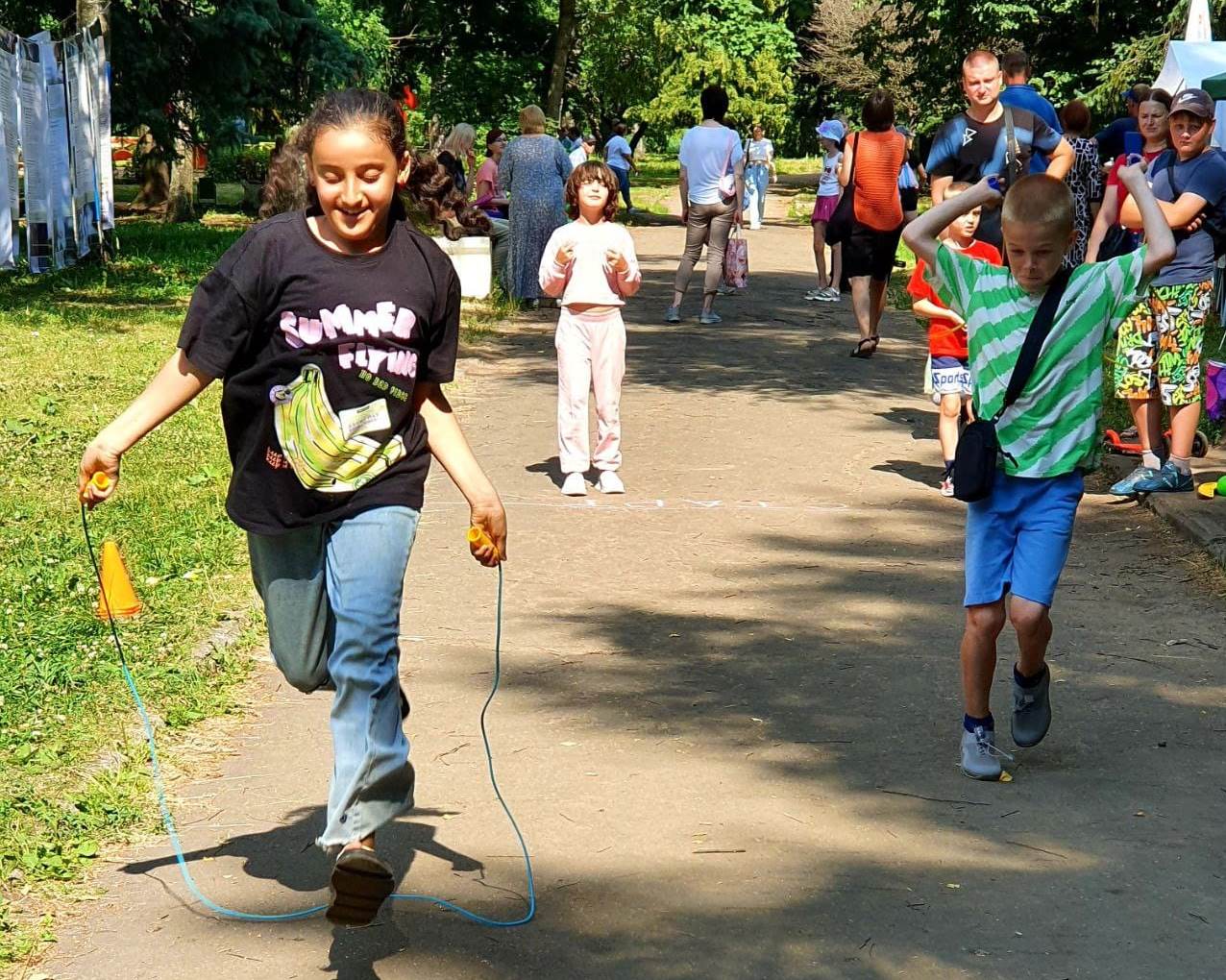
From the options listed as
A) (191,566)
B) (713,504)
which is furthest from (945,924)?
(713,504)

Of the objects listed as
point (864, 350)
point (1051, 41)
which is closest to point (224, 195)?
point (1051, 41)

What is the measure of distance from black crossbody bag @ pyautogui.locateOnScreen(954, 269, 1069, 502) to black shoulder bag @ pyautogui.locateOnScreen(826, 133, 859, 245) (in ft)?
27.0

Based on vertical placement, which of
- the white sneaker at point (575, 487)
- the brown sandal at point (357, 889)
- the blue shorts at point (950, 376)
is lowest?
the white sneaker at point (575, 487)

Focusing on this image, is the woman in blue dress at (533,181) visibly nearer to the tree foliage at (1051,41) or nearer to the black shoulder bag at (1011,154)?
the black shoulder bag at (1011,154)

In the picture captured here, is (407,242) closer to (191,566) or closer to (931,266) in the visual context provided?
(931,266)

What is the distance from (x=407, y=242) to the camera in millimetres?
3855

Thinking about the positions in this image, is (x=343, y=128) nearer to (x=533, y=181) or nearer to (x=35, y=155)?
(x=533, y=181)

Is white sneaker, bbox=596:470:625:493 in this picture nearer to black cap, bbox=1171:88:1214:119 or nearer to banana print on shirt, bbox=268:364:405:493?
black cap, bbox=1171:88:1214:119

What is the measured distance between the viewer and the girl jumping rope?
3695 mm

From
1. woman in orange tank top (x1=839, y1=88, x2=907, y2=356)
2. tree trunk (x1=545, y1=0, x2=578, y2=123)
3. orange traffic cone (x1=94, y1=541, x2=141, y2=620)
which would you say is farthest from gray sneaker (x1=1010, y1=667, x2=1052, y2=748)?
tree trunk (x1=545, y1=0, x2=578, y2=123)

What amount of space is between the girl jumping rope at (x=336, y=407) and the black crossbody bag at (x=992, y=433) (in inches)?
72.0

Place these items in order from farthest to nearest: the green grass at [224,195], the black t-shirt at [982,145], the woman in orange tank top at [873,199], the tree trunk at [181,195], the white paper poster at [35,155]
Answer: the green grass at [224,195] → the tree trunk at [181,195] → the white paper poster at [35,155] → the woman in orange tank top at [873,199] → the black t-shirt at [982,145]

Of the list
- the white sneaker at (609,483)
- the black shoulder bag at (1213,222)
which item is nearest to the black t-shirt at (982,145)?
the black shoulder bag at (1213,222)

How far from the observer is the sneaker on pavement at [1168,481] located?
28.3 ft
